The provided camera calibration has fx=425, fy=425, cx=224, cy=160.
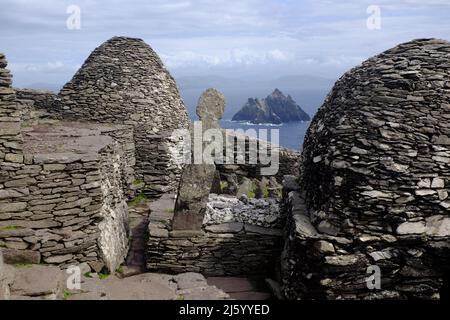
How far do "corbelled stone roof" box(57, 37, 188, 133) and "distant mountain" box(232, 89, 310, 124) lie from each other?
5746cm

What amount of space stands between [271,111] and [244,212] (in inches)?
2942

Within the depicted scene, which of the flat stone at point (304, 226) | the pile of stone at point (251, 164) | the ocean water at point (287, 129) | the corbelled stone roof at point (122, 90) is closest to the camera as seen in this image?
the flat stone at point (304, 226)

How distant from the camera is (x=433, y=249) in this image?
7.10 m

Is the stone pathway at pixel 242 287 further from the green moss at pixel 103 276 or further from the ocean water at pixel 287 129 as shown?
the ocean water at pixel 287 129

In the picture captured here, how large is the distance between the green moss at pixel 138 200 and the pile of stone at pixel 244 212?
4392 millimetres

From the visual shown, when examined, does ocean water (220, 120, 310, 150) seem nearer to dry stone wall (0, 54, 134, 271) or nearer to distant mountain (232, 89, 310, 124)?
distant mountain (232, 89, 310, 124)

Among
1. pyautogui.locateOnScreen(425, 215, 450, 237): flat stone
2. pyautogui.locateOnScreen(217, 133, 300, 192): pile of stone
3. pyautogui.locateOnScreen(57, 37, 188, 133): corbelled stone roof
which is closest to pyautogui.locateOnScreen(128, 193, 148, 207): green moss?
pyautogui.locateOnScreen(57, 37, 188, 133): corbelled stone roof

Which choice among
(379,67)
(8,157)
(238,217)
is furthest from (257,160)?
(8,157)

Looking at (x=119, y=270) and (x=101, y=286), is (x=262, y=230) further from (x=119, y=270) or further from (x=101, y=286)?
(x=101, y=286)

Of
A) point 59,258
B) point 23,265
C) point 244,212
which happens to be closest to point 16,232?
point 23,265

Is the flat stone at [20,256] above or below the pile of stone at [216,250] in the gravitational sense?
above

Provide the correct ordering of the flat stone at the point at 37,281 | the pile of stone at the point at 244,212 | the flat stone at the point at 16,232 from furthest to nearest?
the pile of stone at the point at 244,212 < the flat stone at the point at 16,232 < the flat stone at the point at 37,281

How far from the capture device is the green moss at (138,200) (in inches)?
573

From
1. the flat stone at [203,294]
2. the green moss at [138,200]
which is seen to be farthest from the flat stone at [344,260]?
the green moss at [138,200]
